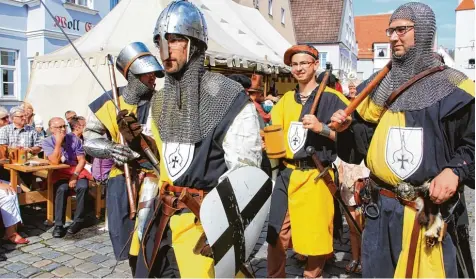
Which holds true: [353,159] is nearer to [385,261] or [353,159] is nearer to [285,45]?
[385,261]

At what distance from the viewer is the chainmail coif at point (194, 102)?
2.19 meters

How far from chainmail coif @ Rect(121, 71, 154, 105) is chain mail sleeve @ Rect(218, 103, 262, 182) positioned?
139cm

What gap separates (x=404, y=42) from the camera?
7.95ft

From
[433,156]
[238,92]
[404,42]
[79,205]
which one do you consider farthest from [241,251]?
[79,205]

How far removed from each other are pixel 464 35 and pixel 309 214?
149 feet

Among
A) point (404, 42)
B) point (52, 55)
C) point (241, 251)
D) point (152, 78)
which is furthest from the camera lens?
point (52, 55)

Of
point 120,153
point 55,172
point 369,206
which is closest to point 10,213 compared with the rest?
point 55,172

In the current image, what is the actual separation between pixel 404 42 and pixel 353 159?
77 centimetres

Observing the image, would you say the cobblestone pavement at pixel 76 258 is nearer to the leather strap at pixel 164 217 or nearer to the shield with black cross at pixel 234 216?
the leather strap at pixel 164 217

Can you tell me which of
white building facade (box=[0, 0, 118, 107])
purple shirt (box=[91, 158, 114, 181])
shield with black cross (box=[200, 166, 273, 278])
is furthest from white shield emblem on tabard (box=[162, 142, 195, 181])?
white building facade (box=[0, 0, 118, 107])

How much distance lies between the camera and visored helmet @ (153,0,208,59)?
87.6 inches

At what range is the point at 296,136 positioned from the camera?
3.56 metres

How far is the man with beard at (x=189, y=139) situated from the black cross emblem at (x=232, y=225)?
0.17 m

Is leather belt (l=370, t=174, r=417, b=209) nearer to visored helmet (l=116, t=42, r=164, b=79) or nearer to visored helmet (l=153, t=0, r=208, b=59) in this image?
visored helmet (l=153, t=0, r=208, b=59)
